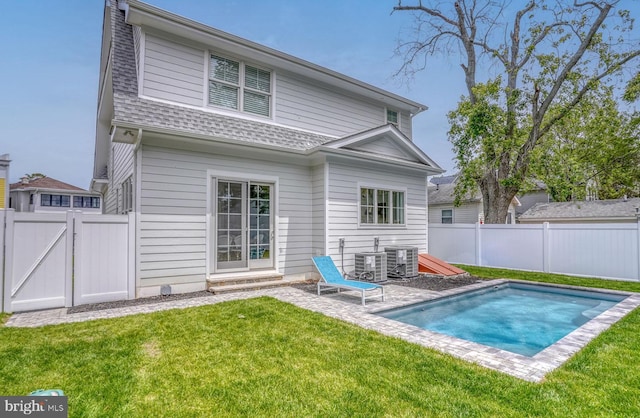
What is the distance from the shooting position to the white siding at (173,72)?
7520 millimetres

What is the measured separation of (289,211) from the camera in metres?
9.01

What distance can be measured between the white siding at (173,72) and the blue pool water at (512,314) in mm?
6743

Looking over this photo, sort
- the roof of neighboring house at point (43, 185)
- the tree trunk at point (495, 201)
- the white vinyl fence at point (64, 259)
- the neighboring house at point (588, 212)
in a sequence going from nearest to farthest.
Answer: the white vinyl fence at point (64, 259), the tree trunk at point (495, 201), the neighboring house at point (588, 212), the roof of neighboring house at point (43, 185)

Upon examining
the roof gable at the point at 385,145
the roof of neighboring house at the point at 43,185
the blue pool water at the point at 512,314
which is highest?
the roof of neighboring house at the point at 43,185

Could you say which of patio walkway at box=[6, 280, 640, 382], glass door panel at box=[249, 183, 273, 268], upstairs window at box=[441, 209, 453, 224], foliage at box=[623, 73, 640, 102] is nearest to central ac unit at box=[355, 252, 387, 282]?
patio walkway at box=[6, 280, 640, 382]

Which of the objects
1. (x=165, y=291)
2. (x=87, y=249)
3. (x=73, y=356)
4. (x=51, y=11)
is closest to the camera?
(x=73, y=356)

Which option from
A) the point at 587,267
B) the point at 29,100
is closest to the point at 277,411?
the point at 587,267

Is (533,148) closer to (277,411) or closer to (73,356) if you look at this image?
(277,411)

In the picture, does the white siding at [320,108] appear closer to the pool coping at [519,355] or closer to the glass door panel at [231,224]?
the glass door panel at [231,224]

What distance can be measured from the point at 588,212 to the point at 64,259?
23581 mm

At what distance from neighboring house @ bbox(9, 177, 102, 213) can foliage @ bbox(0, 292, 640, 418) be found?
3053 centimetres

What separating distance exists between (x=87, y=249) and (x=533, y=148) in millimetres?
15282

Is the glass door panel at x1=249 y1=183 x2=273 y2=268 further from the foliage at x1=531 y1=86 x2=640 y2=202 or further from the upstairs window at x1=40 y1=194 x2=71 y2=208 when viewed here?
the upstairs window at x1=40 y1=194 x2=71 y2=208

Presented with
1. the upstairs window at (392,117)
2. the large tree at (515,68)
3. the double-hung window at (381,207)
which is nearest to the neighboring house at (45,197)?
the upstairs window at (392,117)
